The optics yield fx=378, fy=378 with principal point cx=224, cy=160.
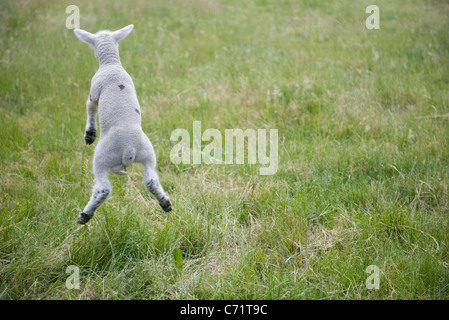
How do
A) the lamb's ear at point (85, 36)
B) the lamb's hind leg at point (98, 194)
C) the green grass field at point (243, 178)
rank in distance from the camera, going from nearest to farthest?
1. the lamb's hind leg at point (98, 194)
2. the lamb's ear at point (85, 36)
3. the green grass field at point (243, 178)

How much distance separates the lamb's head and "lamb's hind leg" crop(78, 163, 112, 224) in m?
0.61

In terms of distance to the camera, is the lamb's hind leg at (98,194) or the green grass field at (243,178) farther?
the green grass field at (243,178)

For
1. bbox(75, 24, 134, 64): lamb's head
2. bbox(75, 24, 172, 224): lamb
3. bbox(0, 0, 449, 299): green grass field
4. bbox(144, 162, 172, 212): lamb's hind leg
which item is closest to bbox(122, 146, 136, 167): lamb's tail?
bbox(75, 24, 172, 224): lamb

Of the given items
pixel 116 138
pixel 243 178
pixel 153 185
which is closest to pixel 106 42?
pixel 116 138

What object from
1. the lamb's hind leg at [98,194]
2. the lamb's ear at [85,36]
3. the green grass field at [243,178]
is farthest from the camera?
the green grass field at [243,178]

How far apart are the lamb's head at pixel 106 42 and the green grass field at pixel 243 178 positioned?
1.55m

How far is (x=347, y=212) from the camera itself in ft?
12.0

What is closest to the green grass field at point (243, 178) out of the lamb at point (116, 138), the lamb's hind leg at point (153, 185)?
the lamb's hind leg at point (153, 185)

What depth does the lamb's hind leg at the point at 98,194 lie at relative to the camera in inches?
73.6

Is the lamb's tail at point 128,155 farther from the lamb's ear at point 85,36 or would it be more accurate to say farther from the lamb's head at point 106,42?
the lamb's ear at point 85,36

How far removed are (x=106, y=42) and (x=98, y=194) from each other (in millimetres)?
862

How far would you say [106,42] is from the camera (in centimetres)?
211
